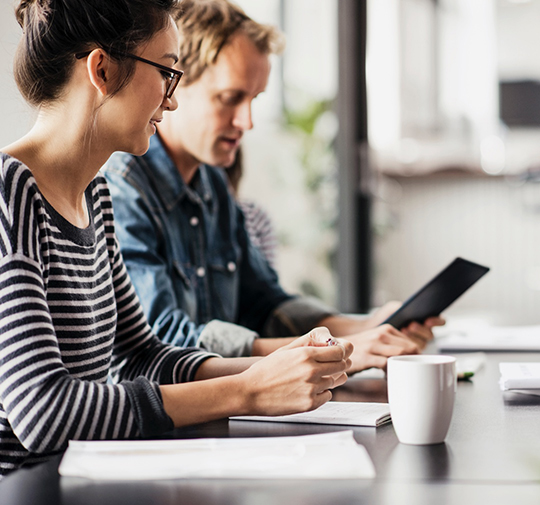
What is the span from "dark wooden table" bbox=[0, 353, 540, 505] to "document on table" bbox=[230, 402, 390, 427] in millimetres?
18

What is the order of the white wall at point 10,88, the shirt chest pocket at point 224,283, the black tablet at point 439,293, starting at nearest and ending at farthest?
the white wall at point 10,88, the black tablet at point 439,293, the shirt chest pocket at point 224,283

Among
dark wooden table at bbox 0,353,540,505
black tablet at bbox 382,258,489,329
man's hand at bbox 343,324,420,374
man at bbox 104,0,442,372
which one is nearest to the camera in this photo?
dark wooden table at bbox 0,353,540,505

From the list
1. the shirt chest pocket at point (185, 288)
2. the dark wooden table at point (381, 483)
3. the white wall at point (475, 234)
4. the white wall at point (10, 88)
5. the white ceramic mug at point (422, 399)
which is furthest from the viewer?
the white wall at point (475, 234)

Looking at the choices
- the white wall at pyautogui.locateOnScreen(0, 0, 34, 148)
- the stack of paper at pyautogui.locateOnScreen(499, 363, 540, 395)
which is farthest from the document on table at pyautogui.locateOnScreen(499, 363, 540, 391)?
the white wall at pyautogui.locateOnScreen(0, 0, 34, 148)

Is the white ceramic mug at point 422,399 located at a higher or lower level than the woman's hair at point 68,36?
lower

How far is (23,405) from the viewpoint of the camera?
84 centimetres

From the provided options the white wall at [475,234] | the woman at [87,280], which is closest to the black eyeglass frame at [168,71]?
the woman at [87,280]

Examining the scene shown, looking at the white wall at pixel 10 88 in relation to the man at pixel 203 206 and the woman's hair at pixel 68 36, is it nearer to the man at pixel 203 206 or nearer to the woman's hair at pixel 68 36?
the woman's hair at pixel 68 36

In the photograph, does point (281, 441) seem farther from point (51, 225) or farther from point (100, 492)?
point (51, 225)

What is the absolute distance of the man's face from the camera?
1639 millimetres

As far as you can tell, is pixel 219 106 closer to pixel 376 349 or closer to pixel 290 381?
pixel 376 349

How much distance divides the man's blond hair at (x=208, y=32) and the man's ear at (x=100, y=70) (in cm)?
64

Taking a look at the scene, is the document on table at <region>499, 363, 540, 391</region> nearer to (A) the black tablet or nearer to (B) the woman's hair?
(A) the black tablet

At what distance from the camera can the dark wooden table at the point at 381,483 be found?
0.65m
